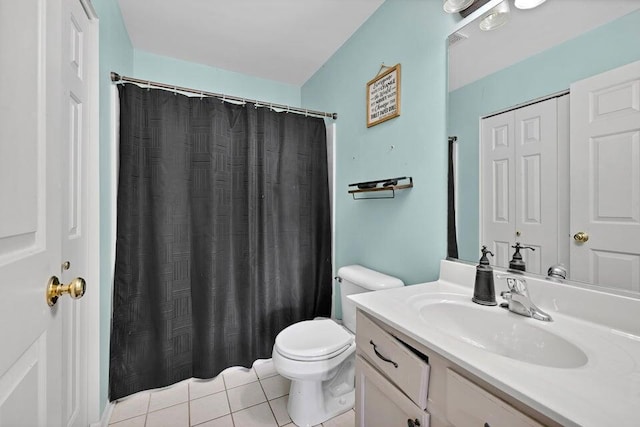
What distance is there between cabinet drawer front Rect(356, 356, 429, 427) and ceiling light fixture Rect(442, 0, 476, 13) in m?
1.51

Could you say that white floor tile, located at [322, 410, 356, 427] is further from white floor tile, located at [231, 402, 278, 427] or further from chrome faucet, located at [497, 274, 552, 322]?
chrome faucet, located at [497, 274, 552, 322]

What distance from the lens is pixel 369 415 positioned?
100 centimetres

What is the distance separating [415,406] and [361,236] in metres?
1.15

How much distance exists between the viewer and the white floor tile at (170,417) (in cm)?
138

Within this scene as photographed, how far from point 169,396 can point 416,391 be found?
1530mm

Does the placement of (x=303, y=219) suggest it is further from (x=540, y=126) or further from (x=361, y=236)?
(x=540, y=126)

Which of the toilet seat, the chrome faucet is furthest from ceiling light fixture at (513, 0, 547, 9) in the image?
the toilet seat

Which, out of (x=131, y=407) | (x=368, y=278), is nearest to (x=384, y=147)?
(x=368, y=278)

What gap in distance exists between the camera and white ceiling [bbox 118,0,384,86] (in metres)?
1.63

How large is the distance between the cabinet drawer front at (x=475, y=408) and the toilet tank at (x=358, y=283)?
0.75m

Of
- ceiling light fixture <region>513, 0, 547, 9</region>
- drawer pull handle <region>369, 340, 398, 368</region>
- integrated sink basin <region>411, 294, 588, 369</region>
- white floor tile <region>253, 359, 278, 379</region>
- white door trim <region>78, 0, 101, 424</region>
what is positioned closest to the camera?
integrated sink basin <region>411, 294, 588, 369</region>

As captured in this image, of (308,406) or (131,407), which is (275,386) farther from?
(131,407)

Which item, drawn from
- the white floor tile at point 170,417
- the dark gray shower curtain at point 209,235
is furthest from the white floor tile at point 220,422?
the dark gray shower curtain at point 209,235

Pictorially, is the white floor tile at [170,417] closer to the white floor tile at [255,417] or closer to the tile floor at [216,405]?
the tile floor at [216,405]
